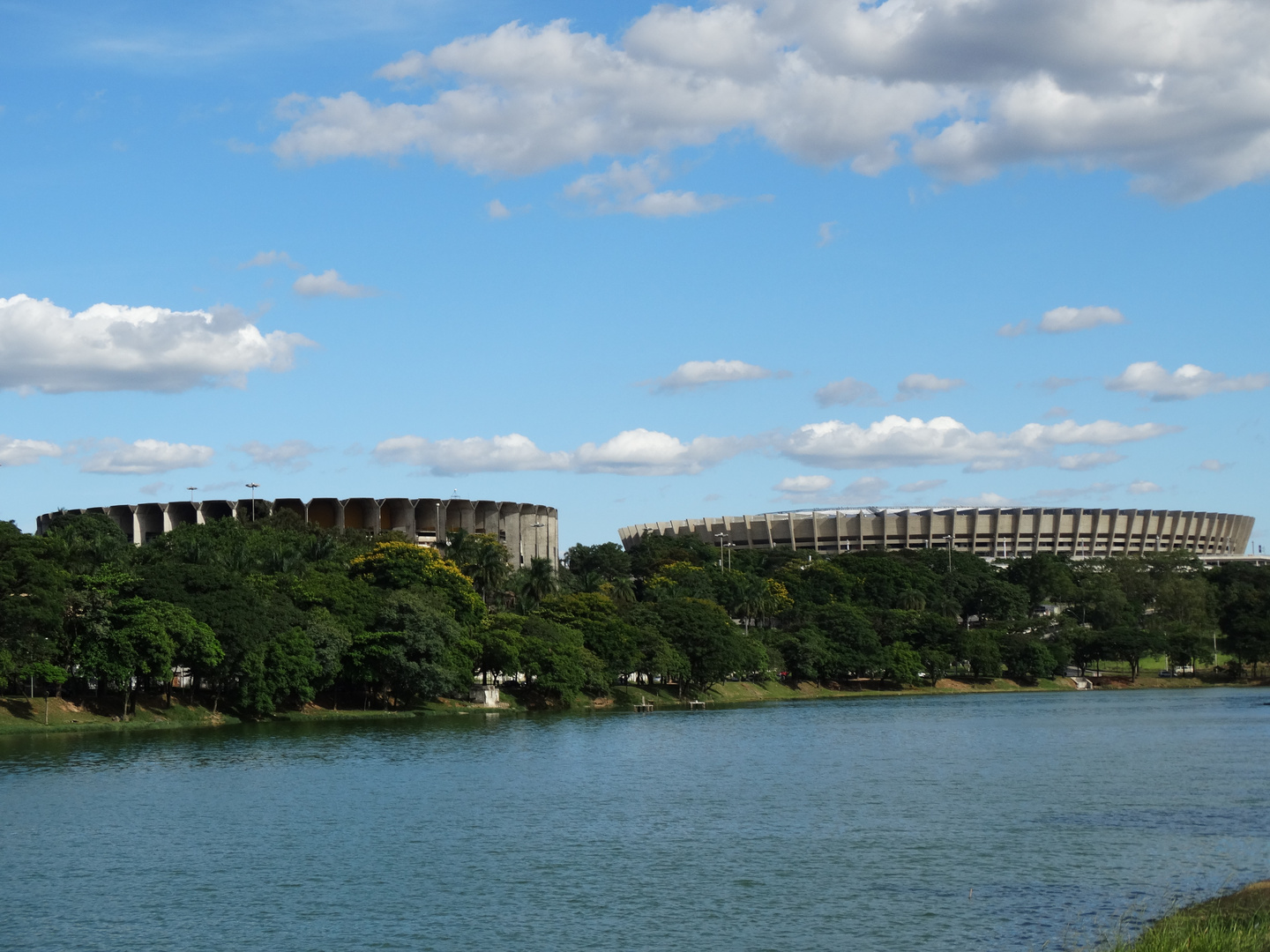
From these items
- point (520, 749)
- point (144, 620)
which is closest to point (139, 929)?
point (520, 749)

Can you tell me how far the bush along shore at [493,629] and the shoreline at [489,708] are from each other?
30 cm

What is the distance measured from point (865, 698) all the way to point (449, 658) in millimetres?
52357

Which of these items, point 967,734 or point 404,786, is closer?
point 404,786

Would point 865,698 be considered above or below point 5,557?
below

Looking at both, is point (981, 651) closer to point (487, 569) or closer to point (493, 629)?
point (487, 569)

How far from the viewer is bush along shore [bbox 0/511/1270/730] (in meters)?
84.4

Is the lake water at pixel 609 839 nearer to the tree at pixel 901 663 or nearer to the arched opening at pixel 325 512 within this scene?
the tree at pixel 901 663

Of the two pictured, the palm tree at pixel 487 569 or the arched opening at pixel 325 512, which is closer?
the palm tree at pixel 487 569

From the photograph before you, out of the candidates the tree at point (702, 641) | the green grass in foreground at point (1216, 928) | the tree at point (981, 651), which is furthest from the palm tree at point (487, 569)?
the green grass in foreground at point (1216, 928)

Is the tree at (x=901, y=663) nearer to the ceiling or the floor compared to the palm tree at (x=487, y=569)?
nearer to the floor

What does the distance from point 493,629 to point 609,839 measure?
207 feet

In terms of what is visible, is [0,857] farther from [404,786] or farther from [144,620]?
[144,620]

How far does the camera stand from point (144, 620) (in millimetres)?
82312

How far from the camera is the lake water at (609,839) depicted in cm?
3328
